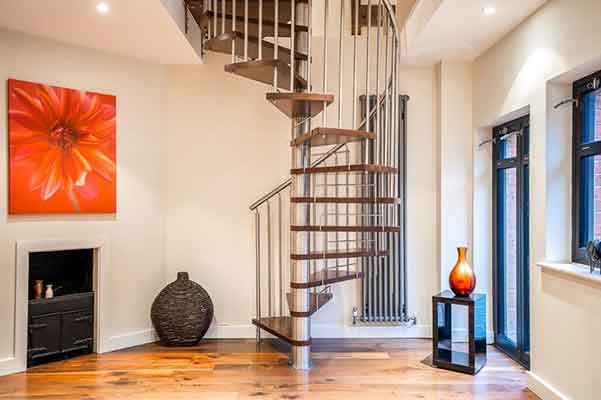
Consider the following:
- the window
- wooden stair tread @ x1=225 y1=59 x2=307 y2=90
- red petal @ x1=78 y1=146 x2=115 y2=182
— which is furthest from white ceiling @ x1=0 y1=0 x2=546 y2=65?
red petal @ x1=78 y1=146 x2=115 y2=182

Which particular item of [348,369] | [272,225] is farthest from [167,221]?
[348,369]

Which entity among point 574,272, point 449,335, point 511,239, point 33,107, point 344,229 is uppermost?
point 33,107

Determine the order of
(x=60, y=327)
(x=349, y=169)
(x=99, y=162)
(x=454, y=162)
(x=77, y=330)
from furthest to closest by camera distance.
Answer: (x=454, y=162) < (x=99, y=162) < (x=77, y=330) < (x=60, y=327) < (x=349, y=169)

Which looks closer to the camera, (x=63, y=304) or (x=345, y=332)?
(x=63, y=304)

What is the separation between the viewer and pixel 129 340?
15.2 feet

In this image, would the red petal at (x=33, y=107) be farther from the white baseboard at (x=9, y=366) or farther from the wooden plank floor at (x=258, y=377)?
the wooden plank floor at (x=258, y=377)

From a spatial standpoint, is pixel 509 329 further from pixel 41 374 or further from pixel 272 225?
pixel 41 374

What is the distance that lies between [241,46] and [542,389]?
3.32 meters

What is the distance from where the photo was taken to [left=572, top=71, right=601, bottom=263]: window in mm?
3148

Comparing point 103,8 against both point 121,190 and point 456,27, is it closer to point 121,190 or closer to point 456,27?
point 121,190

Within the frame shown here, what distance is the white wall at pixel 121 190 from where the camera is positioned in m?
3.97

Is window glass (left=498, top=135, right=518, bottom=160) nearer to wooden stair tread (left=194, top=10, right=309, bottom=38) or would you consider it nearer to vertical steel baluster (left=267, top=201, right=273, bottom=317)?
wooden stair tread (left=194, top=10, right=309, bottom=38)

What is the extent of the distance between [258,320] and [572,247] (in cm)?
257

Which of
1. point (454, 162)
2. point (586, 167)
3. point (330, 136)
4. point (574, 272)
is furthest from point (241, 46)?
point (574, 272)
